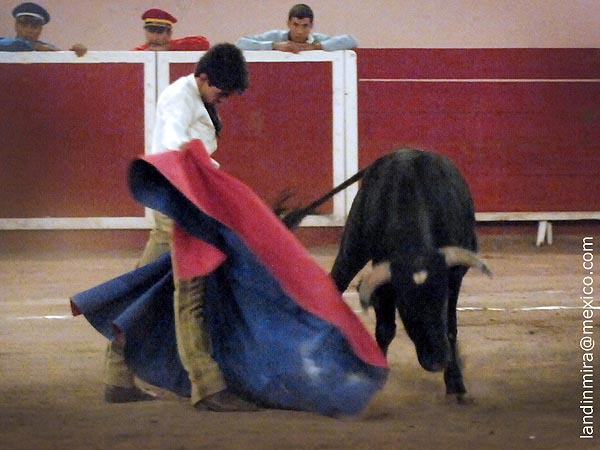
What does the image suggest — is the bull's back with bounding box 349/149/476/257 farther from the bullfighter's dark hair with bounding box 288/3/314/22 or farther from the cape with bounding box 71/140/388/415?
the bullfighter's dark hair with bounding box 288/3/314/22

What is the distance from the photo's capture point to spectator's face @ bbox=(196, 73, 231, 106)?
2.57 m

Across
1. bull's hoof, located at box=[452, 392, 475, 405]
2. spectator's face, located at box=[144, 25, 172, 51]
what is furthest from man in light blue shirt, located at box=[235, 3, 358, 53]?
bull's hoof, located at box=[452, 392, 475, 405]

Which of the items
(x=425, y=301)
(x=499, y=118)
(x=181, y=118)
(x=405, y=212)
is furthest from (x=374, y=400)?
(x=499, y=118)

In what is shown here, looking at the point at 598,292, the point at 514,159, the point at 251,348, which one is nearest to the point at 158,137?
the point at 251,348

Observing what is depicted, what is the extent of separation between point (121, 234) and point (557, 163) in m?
2.61

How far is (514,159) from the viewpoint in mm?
6328

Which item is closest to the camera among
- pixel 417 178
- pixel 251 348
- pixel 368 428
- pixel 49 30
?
pixel 368 428

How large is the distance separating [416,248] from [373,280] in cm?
15

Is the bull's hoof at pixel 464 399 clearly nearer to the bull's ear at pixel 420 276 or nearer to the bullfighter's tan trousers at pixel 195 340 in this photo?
the bull's ear at pixel 420 276

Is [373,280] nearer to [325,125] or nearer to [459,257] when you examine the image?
[459,257]

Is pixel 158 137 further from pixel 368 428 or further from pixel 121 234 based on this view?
pixel 121 234

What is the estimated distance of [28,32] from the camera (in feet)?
19.7

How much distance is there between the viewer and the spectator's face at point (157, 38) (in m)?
5.96

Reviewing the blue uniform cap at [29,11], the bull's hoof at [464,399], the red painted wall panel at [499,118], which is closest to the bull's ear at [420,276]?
the bull's hoof at [464,399]
